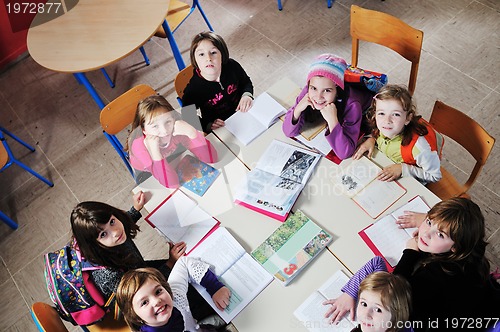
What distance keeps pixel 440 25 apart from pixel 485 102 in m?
0.79

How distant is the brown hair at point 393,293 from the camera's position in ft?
5.25

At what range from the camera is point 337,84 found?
2170mm

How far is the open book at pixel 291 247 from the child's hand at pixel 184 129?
0.68 metres

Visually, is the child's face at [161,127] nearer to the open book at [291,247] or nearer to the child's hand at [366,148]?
the open book at [291,247]

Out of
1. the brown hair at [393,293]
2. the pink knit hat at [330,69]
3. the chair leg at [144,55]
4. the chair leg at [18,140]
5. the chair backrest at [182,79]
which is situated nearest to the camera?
the brown hair at [393,293]

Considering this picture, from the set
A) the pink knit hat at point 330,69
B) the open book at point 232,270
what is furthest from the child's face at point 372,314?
the pink knit hat at point 330,69

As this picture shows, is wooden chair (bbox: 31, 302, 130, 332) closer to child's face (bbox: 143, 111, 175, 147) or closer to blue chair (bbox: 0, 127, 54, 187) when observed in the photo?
child's face (bbox: 143, 111, 175, 147)

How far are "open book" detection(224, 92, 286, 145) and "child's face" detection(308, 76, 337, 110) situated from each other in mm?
227

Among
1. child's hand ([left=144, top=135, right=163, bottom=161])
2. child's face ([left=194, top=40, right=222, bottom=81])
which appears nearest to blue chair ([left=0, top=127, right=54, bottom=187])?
child's hand ([left=144, top=135, right=163, bottom=161])

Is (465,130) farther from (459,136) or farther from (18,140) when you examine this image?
(18,140)

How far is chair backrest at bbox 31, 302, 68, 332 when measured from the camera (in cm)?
180

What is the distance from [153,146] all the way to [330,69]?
0.95 meters

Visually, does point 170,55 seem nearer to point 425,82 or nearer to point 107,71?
point 107,71

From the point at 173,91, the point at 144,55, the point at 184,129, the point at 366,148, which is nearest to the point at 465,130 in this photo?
the point at 366,148
